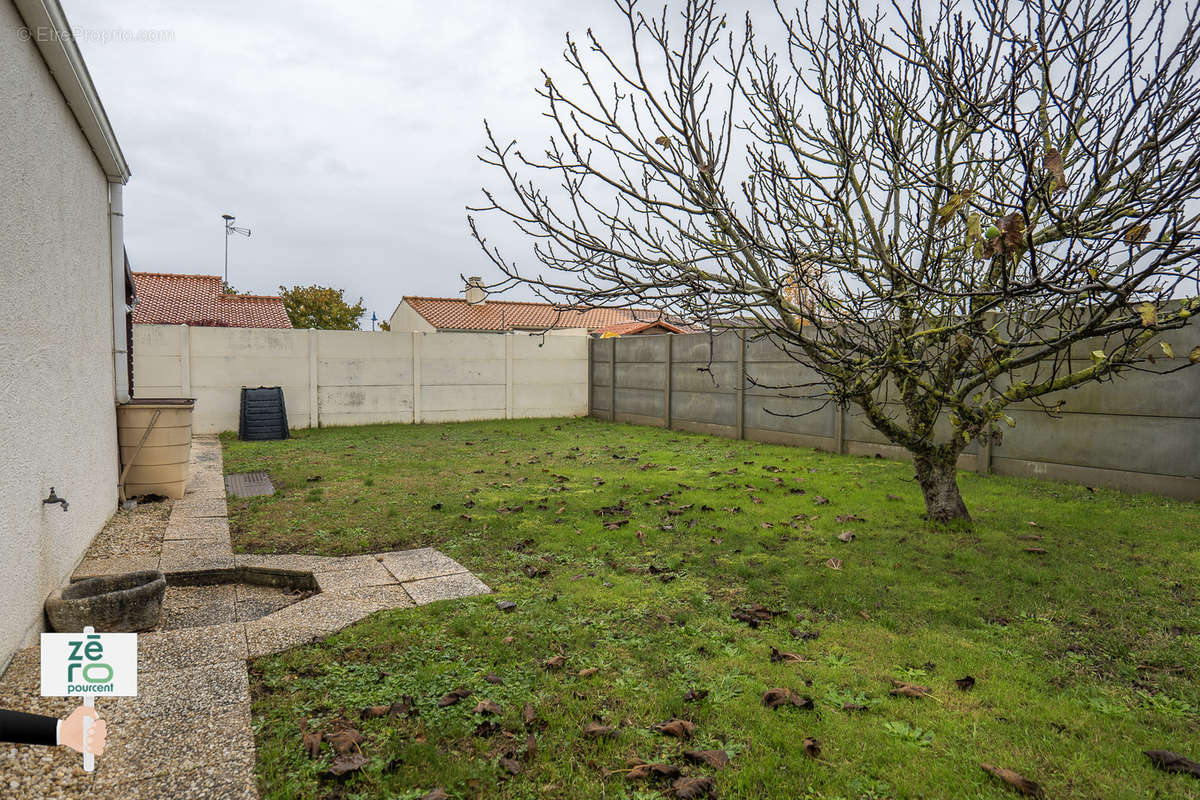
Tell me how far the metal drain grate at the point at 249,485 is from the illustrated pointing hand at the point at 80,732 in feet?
18.3

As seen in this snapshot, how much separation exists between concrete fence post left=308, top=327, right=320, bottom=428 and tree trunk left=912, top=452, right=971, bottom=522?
1200 centimetres

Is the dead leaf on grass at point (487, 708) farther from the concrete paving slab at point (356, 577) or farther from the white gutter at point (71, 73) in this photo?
A: the white gutter at point (71, 73)

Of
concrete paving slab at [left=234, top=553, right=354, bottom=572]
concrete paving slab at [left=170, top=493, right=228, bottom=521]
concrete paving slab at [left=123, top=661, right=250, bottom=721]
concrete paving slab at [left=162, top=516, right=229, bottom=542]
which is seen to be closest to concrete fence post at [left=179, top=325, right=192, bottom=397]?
concrete paving slab at [left=170, top=493, right=228, bottom=521]

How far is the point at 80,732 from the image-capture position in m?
1.40

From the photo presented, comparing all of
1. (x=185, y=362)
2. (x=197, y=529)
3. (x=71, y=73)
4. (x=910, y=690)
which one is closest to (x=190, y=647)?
(x=197, y=529)

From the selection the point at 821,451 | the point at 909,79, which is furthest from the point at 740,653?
the point at 821,451

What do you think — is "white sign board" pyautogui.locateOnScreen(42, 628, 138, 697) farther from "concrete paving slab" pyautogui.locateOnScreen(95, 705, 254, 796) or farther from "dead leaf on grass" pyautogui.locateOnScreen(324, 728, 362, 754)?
"dead leaf on grass" pyautogui.locateOnScreen(324, 728, 362, 754)

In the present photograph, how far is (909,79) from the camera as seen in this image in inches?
181

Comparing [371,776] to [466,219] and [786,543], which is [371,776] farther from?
[786,543]

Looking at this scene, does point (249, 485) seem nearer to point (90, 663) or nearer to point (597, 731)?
point (90, 663)

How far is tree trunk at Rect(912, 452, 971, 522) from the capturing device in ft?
16.9

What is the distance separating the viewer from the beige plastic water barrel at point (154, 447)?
6066mm

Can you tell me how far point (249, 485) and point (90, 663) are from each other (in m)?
6.27

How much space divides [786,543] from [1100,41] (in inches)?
145
